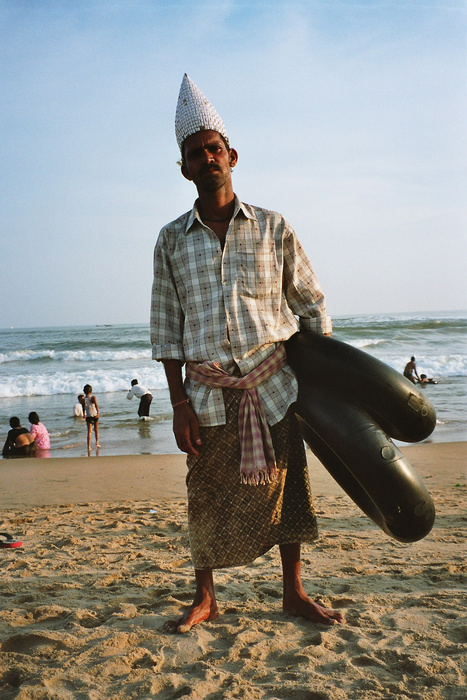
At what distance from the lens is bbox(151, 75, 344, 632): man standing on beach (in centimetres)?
265

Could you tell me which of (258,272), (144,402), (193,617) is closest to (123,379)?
(144,402)

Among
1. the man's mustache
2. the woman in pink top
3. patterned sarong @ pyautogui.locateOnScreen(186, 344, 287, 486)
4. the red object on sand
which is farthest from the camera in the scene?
the woman in pink top

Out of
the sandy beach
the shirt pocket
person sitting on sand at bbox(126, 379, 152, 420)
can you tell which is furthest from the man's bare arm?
person sitting on sand at bbox(126, 379, 152, 420)

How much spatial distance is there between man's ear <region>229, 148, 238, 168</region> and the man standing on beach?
0.09 m

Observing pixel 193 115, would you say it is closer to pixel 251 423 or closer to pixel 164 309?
pixel 164 309

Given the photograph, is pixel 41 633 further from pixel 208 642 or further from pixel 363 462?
pixel 363 462

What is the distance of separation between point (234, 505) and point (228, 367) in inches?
24.1

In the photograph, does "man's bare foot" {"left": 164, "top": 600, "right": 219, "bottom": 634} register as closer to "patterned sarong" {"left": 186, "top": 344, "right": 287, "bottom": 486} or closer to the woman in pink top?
"patterned sarong" {"left": 186, "top": 344, "right": 287, "bottom": 486}

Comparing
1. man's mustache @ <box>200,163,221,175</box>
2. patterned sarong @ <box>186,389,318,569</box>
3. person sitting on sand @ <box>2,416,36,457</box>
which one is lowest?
person sitting on sand @ <box>2,416,36,457</box>

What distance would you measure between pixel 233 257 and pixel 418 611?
1830mm

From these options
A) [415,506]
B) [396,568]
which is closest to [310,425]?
[415,506]

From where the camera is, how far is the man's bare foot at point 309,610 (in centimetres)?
271

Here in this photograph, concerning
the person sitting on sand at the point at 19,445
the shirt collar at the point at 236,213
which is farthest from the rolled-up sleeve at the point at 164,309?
the person sitting on sand at the point at 19,445

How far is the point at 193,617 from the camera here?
2.71 meters
